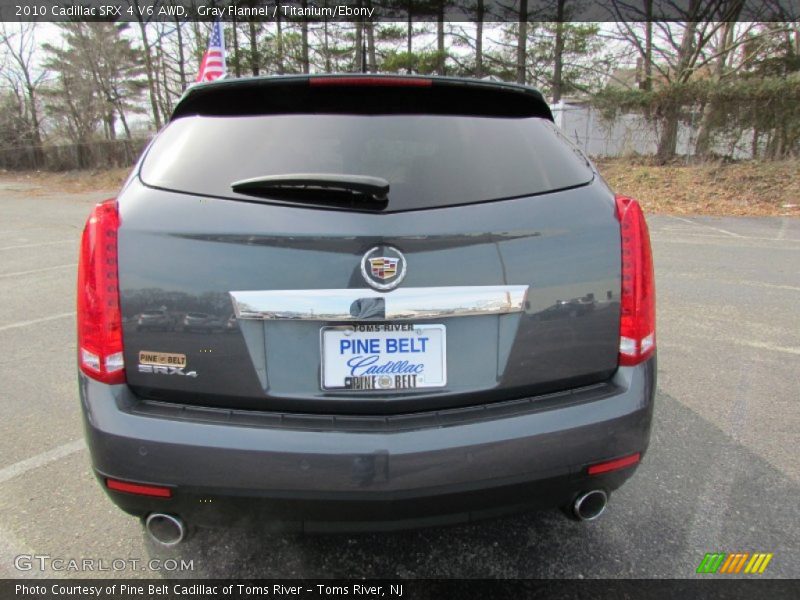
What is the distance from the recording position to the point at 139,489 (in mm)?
1519

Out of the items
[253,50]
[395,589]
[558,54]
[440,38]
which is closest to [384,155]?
[395,589]

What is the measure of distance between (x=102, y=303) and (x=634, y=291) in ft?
5.17

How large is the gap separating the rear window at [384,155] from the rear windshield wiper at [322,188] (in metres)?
0.03

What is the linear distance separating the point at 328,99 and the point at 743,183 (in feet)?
45.7

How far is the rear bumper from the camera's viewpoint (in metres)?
1.45

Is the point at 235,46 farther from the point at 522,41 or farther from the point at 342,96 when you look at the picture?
the point at 342,96

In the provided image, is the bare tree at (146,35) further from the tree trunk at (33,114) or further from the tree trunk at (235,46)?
the tree trunk at (33,114)

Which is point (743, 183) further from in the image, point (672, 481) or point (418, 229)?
point (418, 229)

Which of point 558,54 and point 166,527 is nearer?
point 166,527

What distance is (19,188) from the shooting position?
23.9 m

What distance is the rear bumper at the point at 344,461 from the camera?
1.45 meters

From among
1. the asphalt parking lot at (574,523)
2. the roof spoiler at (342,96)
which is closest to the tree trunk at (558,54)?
the asphalt parking lot at (574,523)

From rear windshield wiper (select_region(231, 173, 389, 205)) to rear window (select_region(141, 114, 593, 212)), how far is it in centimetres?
3

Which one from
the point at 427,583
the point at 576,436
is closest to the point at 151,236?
the point at 576,436
